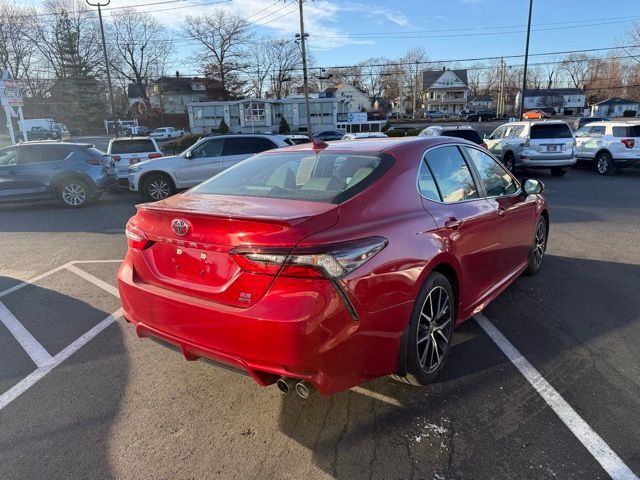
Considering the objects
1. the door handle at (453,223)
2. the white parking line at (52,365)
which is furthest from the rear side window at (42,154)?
the door handle at (453,223)

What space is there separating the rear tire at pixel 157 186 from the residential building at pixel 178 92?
2914 inches

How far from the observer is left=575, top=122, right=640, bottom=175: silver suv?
609 inches

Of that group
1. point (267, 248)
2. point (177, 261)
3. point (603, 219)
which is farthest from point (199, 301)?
point (603, 219)

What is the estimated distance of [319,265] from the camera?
2348 mm

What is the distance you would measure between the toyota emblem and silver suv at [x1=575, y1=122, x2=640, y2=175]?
17.2 metres

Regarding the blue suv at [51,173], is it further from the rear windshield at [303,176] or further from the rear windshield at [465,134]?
the rear windshield at [465,134]

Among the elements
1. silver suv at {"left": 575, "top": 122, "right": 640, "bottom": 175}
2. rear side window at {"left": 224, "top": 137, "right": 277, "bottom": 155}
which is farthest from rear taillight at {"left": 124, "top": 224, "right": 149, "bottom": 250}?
silver suv at {"left": 575, "top": 122, "right": 640, "bottom": 175}

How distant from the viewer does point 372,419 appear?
2.84 meters

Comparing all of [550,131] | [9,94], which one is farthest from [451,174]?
[9,94]

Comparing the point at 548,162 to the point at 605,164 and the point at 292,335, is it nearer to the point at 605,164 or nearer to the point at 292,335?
the point at 605,164

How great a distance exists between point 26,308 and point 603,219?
9.50 meters

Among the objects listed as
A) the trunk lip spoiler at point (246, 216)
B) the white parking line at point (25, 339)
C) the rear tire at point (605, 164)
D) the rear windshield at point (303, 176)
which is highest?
the rear windshield at point (303, 176)

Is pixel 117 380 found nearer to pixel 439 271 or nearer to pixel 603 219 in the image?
pixel 439 271

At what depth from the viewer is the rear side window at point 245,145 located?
1195 centimetres
